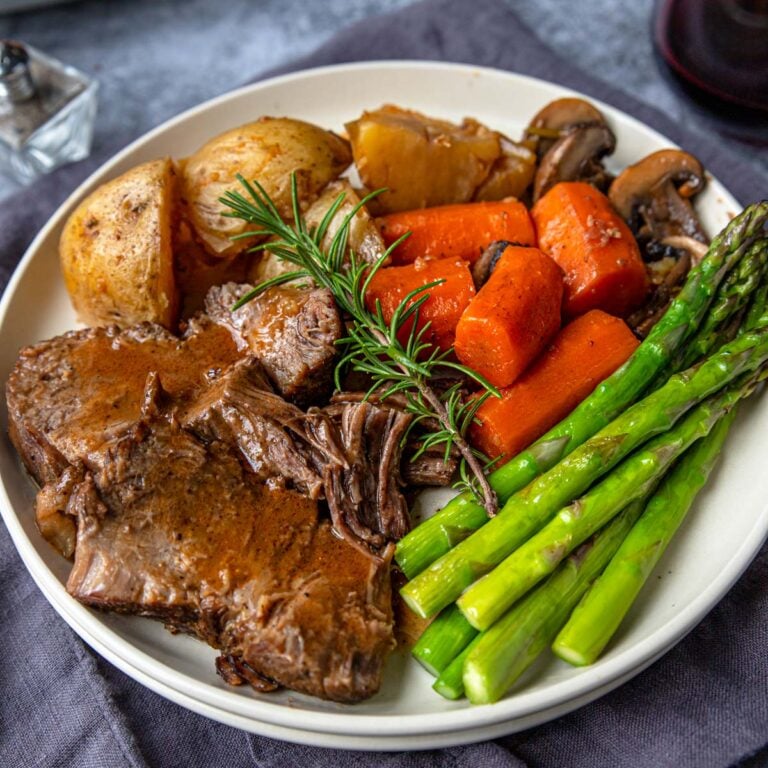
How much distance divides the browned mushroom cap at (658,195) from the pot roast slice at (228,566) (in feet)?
6.10

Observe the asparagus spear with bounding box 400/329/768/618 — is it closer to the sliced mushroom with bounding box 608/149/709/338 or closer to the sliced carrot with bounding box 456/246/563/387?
the sliced carrot with bounding box 456/246/563/387

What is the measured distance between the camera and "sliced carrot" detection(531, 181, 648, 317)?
319 cm

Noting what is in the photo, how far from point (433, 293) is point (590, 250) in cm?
64

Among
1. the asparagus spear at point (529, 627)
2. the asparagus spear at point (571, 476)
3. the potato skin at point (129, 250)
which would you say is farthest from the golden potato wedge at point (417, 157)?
the asparagus spear at point (529, 627)

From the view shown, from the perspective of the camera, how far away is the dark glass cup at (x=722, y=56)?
3.94 m

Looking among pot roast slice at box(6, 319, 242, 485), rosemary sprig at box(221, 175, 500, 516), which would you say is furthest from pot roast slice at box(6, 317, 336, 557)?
rosemary sprig at box(221, 175, 500, 516)

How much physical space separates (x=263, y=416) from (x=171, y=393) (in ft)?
1.17

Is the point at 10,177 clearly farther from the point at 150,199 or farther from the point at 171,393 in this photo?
the point at 171,393

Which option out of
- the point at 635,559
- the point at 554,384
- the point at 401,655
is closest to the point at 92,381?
the point at 401,655

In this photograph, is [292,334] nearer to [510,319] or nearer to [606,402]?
[510,319]

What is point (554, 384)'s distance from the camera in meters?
2.99

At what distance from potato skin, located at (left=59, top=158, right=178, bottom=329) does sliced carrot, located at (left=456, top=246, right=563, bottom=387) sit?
3.65ft

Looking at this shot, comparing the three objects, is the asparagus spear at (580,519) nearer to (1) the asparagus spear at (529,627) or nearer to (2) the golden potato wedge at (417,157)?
(1) the asparagus spear at (529,627)

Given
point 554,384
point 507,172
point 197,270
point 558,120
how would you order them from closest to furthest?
point 554,384 < point 197,270 < point 507,172 < point 558,120
